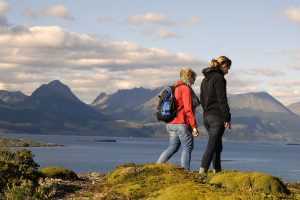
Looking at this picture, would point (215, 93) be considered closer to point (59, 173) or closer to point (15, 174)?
point (15, 174)

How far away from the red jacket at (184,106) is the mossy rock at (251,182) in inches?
101

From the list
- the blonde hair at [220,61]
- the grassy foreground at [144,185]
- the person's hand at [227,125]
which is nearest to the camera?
the grassy foreground at [144,185]

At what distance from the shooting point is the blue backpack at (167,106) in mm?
13625

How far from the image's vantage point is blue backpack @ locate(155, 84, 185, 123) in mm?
13625

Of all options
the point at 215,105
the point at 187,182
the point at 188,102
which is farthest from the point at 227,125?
the point at 187,182

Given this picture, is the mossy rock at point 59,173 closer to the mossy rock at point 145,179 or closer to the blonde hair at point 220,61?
the mossy rock at point 145,179

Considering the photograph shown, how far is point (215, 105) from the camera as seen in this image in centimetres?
1311

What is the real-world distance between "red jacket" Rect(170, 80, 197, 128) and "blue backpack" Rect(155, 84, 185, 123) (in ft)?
0.37

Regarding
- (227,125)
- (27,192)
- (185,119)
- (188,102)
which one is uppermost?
(188,102)

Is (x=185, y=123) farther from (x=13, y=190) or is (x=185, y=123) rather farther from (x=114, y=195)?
(x=13, y=190)

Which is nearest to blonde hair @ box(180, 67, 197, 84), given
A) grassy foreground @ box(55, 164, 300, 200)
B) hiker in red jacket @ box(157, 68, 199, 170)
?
hiker in red jacket @ box(157, 68, 199, 170)

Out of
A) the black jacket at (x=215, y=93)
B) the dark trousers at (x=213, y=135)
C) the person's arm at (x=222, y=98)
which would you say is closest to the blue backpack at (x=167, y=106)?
the black jacket at (x=215, y=93)

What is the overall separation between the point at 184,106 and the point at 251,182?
333 cm

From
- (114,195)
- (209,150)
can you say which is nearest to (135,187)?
(114,195)
